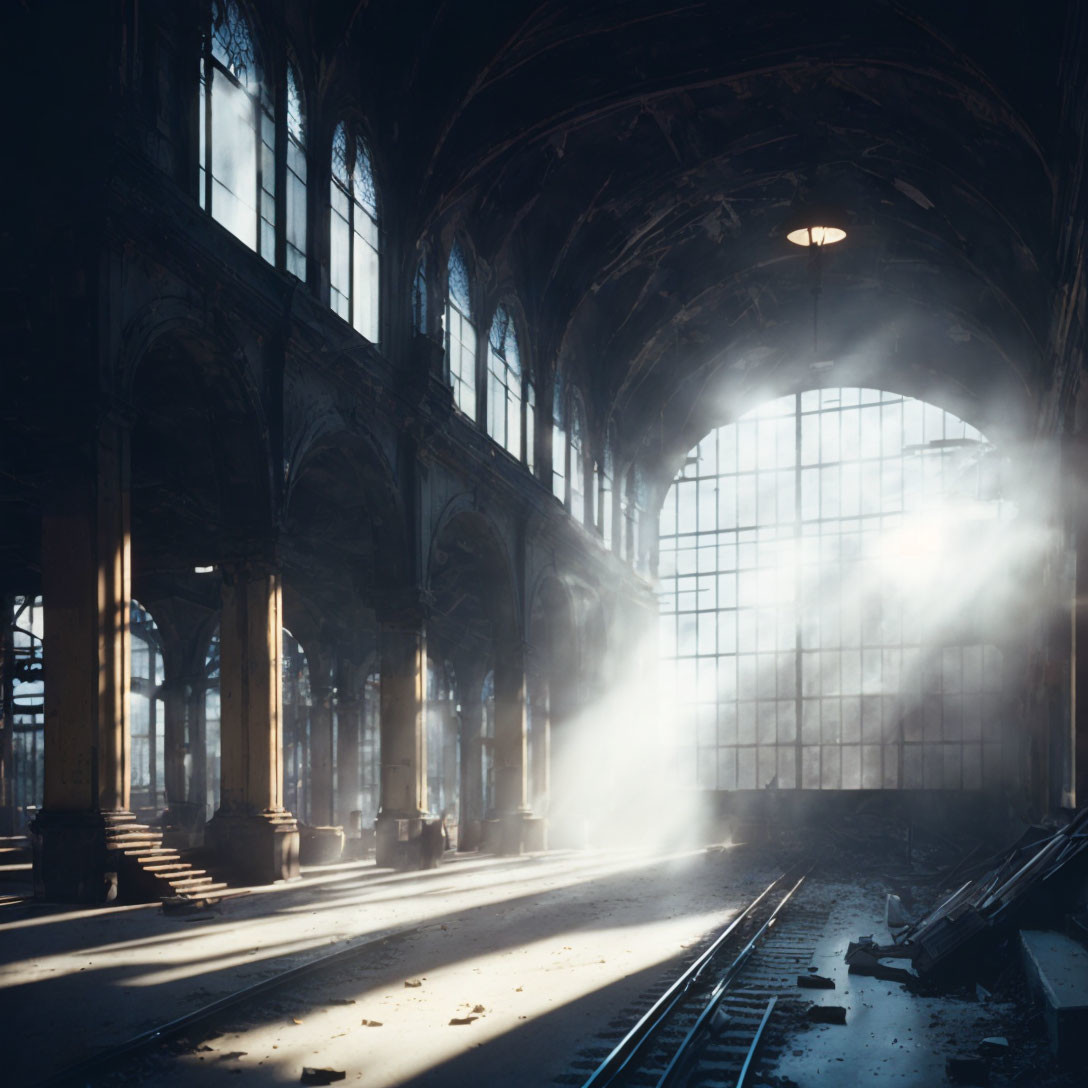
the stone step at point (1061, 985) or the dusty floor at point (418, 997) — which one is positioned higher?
the stone step at point (1061, 985)

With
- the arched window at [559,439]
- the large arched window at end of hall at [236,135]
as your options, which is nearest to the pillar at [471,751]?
the arched window at [559,439]

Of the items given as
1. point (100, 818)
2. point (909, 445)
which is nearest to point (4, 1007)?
point (100, 818)

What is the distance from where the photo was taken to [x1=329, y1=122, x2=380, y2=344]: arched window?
1906cm

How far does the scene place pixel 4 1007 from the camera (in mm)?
8555

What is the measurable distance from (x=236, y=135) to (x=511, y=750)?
14.1 meters

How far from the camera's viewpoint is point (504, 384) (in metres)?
26.6

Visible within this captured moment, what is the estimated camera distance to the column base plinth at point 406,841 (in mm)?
20906

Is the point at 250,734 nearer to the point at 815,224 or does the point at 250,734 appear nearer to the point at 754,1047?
the point at 815,224

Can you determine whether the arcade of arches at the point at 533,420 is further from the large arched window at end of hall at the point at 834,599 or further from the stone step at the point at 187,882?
the stone step at the point at 187,882

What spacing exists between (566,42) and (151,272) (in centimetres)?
931

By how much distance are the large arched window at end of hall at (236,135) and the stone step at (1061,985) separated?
37.9 ft

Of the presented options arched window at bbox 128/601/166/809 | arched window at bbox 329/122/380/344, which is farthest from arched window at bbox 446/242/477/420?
arched window at bbox 128/601/166/809

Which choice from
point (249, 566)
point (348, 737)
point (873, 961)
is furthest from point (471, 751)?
point (873, 961)

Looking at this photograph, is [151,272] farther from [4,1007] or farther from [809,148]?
[809,148]
